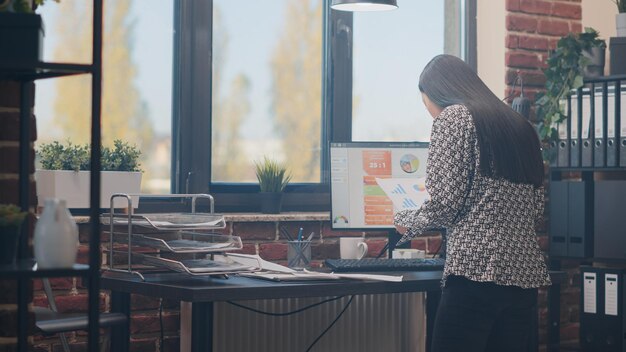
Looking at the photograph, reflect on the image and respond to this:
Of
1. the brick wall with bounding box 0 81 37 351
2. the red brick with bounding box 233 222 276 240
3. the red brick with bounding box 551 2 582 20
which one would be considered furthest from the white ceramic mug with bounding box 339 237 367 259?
the brick wall with bounding box 0 81 37 351

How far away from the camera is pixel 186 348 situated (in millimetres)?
3311

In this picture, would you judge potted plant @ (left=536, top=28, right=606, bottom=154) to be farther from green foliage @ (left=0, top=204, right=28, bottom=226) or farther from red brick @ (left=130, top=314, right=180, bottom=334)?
green foliage @ (left=0, top=204, right=28, bottom=226)

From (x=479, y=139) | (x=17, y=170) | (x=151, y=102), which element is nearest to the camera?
(x=17, y=170)

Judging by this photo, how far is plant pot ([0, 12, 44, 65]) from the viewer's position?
200 centimetres

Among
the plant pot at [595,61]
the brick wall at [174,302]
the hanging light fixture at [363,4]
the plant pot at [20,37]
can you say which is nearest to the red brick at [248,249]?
the brick wall at [174,302]

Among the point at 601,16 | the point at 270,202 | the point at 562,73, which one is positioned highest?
the point at 601,16

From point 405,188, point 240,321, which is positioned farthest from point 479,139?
point 240,321

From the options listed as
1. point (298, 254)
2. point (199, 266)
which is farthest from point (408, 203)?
point (199, 266)

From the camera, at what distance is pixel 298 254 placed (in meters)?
3.40

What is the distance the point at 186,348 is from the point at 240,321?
0.79ft

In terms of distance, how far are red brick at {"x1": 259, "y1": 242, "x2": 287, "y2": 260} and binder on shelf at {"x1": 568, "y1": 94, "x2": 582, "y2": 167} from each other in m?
1.23

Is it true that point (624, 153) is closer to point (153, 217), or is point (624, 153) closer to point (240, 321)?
point (240, 321)

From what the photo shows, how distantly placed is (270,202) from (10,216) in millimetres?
1761

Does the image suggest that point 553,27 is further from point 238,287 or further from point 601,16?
point 238,287
